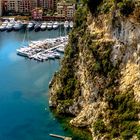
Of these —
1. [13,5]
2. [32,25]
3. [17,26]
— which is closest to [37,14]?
[32,25]

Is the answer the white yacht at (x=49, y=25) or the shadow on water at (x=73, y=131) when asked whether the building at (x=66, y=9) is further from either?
the shadow on water at (x=73, y=131)

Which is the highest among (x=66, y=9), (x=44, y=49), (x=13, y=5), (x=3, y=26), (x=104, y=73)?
(x=66, y=9)

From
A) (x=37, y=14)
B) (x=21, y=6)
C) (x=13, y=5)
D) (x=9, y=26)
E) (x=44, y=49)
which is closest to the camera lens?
(x=44, y=49)

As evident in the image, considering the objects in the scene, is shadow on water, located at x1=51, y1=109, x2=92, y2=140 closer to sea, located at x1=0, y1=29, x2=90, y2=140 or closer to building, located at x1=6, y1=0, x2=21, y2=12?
sea, located at x1=0, y1=29, x2=90, y2=140

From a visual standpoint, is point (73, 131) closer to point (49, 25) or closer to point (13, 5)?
point (49, 25)

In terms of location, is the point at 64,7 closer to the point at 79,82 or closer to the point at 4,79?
the point at 4,79

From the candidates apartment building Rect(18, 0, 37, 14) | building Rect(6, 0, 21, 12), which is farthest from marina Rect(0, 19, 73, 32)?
building Rect(6, 0, 21, 12)

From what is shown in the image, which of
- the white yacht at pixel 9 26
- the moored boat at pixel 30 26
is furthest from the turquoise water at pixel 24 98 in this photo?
the moored boat at pixel 30 26
